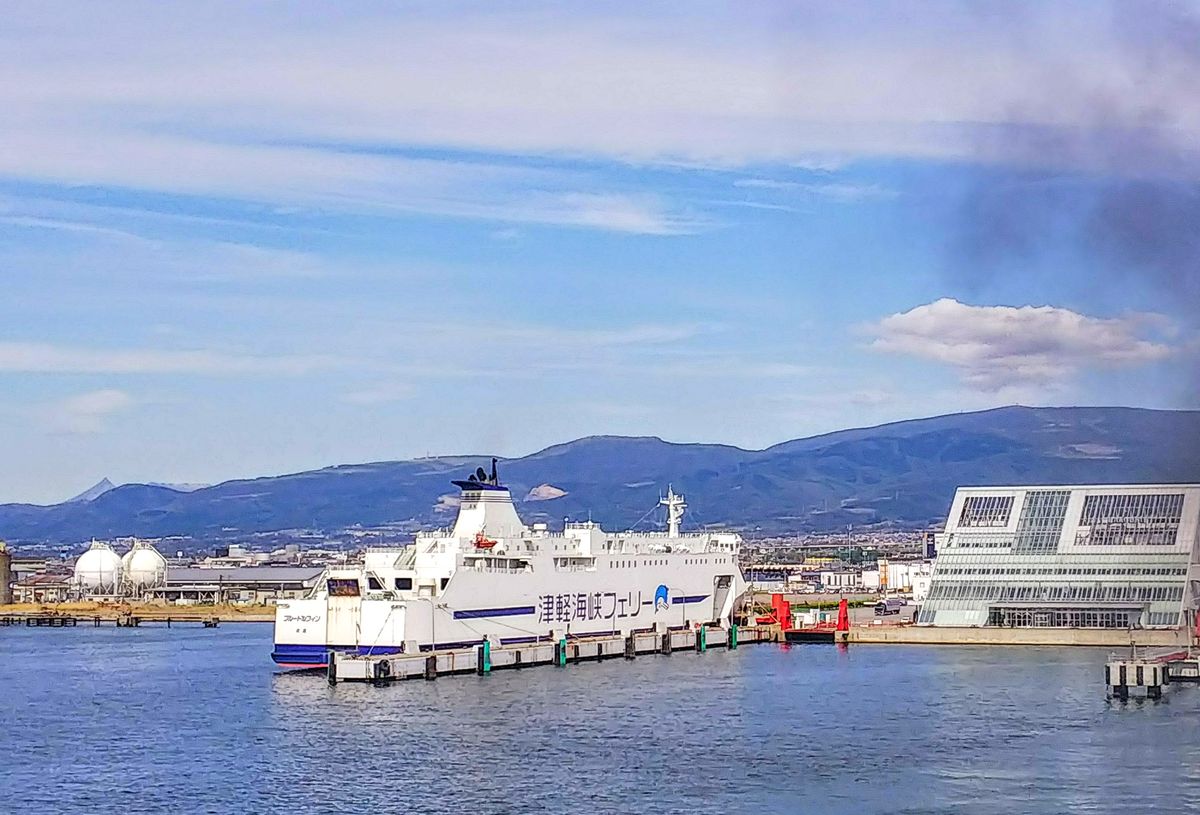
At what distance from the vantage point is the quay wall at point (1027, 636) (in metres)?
58.0

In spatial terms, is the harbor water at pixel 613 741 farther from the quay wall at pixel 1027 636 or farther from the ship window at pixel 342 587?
the quay wall at pixel 1027 636

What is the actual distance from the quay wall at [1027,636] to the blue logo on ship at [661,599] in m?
7.75

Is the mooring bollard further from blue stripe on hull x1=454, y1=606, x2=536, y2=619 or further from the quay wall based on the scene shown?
the quay wall

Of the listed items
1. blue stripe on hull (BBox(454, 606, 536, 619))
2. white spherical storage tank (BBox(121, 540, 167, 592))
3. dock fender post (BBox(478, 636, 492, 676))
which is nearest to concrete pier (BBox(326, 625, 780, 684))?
dock fender post (BBox(478, 636, 492, 676))

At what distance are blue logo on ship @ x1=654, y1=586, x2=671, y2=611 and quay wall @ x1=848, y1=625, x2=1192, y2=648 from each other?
305 inches

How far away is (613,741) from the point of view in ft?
120

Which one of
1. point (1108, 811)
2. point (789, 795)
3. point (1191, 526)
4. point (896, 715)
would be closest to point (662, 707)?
point (896, 715)

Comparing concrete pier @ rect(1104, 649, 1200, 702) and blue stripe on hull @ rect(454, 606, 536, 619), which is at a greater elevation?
blue stripe on hull @ rect(454, 606, 536, 619)

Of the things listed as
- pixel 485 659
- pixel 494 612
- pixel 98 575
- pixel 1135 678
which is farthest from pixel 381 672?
pixel 98 575

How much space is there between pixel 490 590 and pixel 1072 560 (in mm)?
21578

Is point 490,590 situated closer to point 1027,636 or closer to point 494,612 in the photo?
point 494,612

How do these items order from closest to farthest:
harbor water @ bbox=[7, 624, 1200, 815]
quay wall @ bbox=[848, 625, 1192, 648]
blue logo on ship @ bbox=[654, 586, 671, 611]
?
harbor water @ bbox=[7, 624, 1200, 815] → quay wall @ bbox=[848, 625, 1192, 648] → blue logo on ship @ bbox=[654, 586, 671, 611]

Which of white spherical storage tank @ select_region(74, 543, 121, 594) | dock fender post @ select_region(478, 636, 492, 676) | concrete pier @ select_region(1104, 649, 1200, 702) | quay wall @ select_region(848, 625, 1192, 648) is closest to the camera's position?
concrete pier @ select_region(1104, 649, 1200, 702)

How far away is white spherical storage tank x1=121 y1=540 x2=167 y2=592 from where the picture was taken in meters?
112
